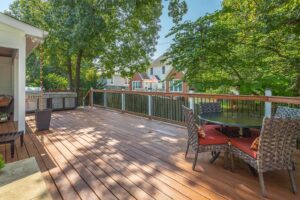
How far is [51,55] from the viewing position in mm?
11352

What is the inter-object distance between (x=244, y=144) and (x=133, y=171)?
157cm

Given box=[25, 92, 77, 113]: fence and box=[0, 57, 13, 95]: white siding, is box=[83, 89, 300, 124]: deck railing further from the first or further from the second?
box=[0, 57, 13, 95]: white siding

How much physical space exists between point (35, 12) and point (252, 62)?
443 inches

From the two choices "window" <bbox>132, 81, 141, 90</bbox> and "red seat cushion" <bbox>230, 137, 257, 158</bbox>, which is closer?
"red seat cushion" <bbox>230, 137, 257, 158</bbox>

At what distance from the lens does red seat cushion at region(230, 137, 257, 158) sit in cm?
248

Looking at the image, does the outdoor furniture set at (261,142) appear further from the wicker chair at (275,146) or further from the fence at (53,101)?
the fence at (53,101)

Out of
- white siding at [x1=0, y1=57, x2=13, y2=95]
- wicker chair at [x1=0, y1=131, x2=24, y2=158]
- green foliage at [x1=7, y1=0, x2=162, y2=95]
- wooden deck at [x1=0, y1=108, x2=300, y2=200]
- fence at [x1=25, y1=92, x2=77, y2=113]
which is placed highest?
green foliage at [x1=7, y1=0, x2=162, y2=95]

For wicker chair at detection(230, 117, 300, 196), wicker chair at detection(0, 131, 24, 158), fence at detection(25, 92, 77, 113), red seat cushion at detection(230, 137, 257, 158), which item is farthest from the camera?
fence at detection(25, 92, 77, 113)

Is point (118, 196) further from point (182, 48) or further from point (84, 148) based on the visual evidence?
point (182, 48)

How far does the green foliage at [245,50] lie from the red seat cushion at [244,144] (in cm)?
290

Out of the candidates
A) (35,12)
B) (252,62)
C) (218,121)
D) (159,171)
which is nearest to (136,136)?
(159,171)

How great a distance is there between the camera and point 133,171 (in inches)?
116

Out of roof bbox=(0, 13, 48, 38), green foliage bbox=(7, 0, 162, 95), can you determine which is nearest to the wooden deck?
roof bbox=(0, 13, 48, 38)

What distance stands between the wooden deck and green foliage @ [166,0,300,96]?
2.35 meters
